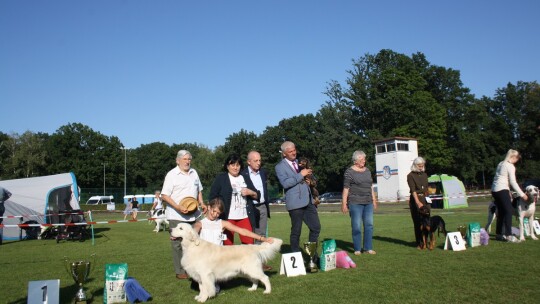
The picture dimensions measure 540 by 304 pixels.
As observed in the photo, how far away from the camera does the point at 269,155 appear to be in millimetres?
68562

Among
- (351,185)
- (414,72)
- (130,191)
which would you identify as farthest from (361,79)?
(351,185)

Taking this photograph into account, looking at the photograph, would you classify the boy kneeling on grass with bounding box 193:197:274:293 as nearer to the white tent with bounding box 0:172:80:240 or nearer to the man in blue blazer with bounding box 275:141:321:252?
the man in blue blazer with bounding box 275:141:321:252

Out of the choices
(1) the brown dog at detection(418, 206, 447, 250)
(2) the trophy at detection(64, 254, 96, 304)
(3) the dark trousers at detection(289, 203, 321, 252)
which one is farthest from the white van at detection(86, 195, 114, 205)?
(2) the trophy at detection(64, 254, 96, 304)

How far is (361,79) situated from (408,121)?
8.70 metres

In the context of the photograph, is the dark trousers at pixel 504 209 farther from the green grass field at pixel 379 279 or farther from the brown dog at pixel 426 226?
the brown dog at pixel 426 226

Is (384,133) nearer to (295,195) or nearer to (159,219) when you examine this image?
(159,219)

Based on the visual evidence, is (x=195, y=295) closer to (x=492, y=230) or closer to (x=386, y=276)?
(x=386, y=276)

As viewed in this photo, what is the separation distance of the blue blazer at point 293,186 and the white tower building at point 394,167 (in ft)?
103

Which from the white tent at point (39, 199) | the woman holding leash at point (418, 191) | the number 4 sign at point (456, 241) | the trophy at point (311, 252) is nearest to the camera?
the trophy at point (311, 252)

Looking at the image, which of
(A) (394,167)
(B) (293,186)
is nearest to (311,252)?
(B) (293,186)

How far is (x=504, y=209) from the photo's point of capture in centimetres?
897

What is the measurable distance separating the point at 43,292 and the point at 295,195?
375 centimetres

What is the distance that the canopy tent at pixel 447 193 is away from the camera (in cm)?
2511

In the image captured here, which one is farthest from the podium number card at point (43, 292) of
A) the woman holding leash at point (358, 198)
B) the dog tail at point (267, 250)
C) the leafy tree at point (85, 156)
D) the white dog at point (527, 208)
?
the leafy tree at point (85, 156)
